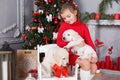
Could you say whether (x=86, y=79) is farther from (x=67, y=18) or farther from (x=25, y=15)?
(x=25, y=15)

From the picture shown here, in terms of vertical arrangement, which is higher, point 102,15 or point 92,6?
point 92,6

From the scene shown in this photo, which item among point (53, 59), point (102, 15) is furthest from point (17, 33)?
point (53, 59)

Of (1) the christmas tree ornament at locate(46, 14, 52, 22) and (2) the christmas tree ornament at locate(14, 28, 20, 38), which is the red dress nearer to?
(1) the christmas tree ornament at locate(46, 14, 52, 22)

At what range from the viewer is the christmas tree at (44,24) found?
3574 millimetres

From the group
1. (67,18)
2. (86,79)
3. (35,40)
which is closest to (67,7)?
(67,18)

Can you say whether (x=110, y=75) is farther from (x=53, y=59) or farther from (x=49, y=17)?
(x=53, y=59)

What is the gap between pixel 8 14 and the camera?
378cm

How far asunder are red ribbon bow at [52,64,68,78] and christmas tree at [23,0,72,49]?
1.44 meters

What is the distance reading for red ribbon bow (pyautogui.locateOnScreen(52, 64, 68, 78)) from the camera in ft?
6.89

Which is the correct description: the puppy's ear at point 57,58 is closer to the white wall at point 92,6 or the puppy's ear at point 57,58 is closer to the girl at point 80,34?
the girl at point 80,34

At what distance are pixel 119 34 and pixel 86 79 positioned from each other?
7.84 feet

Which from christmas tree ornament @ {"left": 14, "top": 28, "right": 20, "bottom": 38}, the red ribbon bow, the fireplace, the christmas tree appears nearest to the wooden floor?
the fireplace

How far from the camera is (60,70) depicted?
6.91ft

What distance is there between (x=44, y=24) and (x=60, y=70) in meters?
1.61
